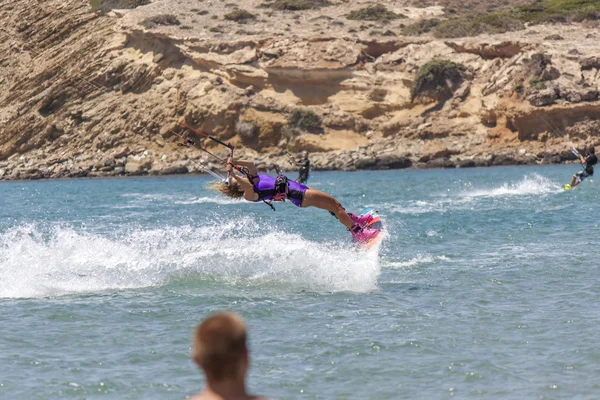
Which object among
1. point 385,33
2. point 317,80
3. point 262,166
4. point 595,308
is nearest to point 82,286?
point 595,308

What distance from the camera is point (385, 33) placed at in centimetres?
5594

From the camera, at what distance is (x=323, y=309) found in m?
10.0

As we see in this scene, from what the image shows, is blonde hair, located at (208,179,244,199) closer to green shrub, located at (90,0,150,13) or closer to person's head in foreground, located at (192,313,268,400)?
person's head in foreground, located at (192,313,268,400)

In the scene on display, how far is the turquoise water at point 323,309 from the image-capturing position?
7156 millimetres

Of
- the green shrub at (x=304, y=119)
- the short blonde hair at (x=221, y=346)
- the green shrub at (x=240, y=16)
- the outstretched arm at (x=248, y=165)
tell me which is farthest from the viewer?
the green shrub at (x=240, y=16)

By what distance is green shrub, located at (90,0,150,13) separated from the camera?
60506 mm

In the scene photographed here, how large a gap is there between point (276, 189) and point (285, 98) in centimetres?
4052

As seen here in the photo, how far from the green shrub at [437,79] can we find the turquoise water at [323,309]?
96.8ft

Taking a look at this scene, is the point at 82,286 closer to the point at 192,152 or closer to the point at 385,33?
the point at 192,152

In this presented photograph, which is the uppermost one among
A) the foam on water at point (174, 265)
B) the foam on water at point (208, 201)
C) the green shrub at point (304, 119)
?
the foam on water at point (174, 265)

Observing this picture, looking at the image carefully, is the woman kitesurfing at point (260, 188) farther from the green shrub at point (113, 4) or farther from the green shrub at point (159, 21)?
the green shrub at point (113, 4)

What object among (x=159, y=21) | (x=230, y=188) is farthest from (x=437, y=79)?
(x=230, y=188)

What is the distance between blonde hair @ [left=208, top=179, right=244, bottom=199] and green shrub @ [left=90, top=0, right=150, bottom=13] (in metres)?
51.3

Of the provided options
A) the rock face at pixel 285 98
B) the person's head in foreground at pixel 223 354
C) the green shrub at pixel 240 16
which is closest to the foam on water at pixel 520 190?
the rock face at pixel 285 98
